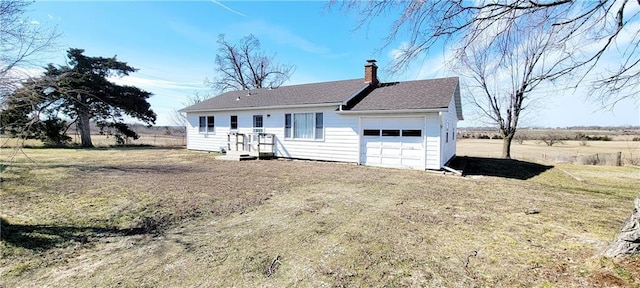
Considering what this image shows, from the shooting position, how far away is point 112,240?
3818 mm

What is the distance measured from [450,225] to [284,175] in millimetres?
5721

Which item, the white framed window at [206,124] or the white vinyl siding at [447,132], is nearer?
the white vinyl siding at [447,132]

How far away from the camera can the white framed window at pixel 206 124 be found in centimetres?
1698

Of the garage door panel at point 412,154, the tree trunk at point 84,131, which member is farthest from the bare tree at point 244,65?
the garage door panel at point 412,154

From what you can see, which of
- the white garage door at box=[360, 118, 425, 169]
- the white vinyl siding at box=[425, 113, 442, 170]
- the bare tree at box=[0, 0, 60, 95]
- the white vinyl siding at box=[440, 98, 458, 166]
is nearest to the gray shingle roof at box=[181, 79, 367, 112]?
the white garage door at box=[360, 118, 425, 169]

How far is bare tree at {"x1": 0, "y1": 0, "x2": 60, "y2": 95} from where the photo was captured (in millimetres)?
4625

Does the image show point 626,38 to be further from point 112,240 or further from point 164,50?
point 164,50

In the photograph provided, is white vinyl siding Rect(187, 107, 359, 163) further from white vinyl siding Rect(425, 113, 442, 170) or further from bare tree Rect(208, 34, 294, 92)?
bare tree Rect(208, 34, 294, 92)

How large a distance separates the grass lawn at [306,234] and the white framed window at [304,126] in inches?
206

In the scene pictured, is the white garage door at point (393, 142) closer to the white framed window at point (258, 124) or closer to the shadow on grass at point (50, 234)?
the white framed window at point (258, 124)

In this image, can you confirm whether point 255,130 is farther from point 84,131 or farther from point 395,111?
point 84,131

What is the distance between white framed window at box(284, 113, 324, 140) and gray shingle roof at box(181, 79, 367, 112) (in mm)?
682

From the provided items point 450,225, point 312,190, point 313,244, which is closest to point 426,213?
point 450,225

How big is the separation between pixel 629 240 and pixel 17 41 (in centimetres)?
1041
